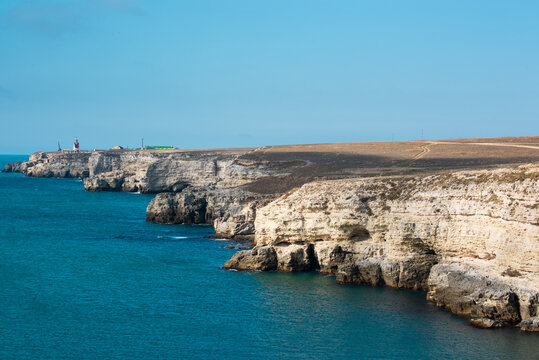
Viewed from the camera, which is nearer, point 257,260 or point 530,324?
point 530,324

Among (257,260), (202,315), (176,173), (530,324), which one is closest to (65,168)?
(176,173)

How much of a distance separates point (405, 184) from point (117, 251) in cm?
2560

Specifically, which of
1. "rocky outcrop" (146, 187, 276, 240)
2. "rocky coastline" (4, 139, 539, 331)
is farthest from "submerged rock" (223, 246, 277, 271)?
"rocky outcrop" (146, 187, 276, 240)

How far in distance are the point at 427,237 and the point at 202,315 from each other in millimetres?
13485

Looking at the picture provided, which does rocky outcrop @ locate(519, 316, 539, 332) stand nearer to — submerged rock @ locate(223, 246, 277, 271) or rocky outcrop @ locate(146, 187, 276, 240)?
submerged rock @ locate(223, 246, 277, 271)

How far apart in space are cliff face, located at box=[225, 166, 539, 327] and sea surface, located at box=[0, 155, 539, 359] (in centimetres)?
113

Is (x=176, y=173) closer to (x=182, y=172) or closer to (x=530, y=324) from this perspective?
(x=182, y=172)

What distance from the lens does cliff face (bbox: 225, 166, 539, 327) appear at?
104ft

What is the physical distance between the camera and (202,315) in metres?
35.3

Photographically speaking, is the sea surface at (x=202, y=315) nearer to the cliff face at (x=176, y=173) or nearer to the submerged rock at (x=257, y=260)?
the submerged rock at (x=257, y=260)

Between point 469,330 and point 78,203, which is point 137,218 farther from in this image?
point 469,330

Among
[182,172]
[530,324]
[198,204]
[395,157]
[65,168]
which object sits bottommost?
[530,324]

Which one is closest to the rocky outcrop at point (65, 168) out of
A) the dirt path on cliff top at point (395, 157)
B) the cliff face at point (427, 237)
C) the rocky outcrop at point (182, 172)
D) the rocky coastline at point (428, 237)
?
the rocky outcrop at point (182, 172)

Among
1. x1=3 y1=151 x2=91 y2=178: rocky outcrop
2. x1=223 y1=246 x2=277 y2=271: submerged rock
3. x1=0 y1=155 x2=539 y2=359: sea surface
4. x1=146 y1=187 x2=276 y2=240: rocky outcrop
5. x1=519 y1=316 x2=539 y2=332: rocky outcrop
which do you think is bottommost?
x1=0 y1=155 x2=539 y2=359: sea surface
